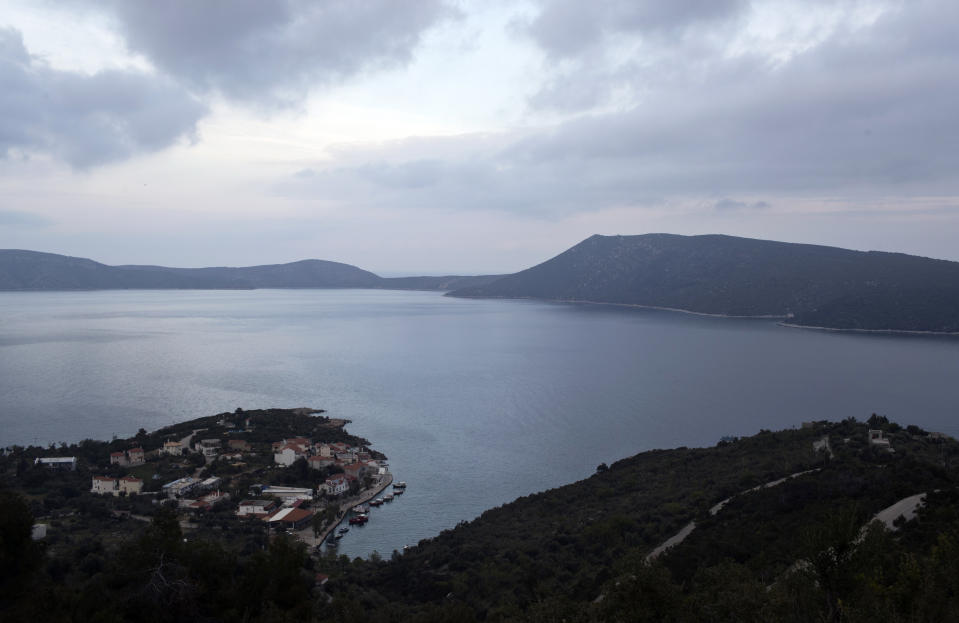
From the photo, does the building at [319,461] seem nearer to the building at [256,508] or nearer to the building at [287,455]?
the building at [287,455]

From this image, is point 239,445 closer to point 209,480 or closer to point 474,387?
point 209,480

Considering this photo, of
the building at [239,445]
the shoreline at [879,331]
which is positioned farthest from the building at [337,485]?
the shoreline at [879,331]

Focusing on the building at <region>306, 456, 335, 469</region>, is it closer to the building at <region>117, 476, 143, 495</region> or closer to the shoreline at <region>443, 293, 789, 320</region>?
the building at <region>117, 476, 143, 495</region>

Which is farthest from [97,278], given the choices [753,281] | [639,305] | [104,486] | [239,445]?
[104,486]

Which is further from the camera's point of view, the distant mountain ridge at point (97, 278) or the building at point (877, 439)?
the distant mountain ridge at point (97, 278)

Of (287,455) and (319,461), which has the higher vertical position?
(287,455)

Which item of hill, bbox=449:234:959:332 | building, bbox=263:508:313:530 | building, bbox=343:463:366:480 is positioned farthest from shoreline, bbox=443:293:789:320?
building, bbox=263:508:313:530
